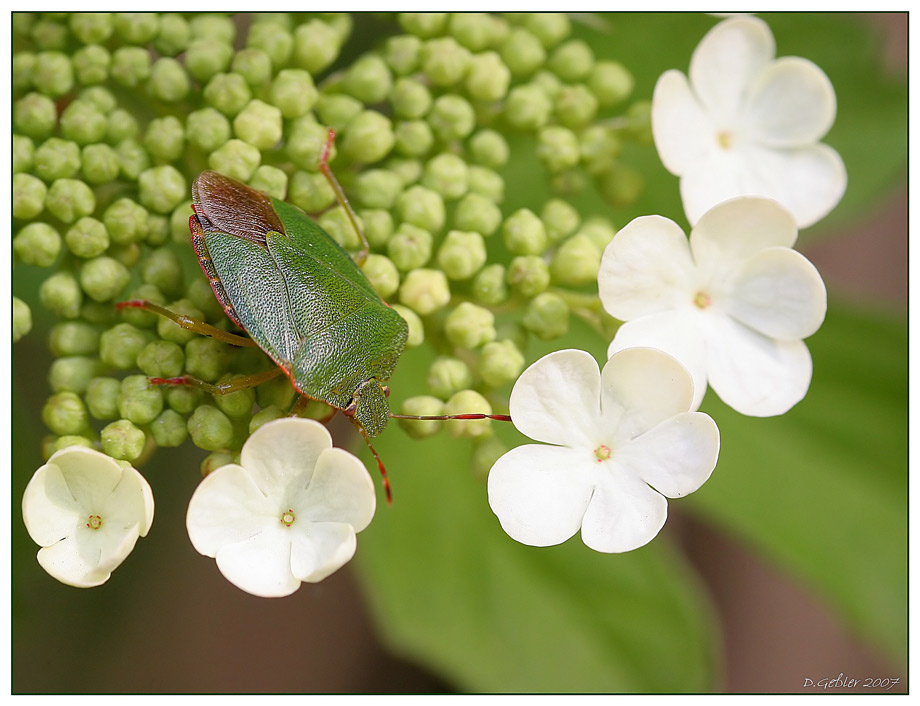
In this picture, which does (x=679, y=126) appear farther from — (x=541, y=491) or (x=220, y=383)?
(x=220, y=383)

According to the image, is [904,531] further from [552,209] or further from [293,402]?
[293,402]

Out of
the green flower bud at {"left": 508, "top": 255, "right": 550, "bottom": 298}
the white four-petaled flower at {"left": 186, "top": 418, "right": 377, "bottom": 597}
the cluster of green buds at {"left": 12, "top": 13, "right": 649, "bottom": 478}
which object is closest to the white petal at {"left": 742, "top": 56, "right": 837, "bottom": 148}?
the cluster of green buds at {"left": 12, "top": 13, "right": 649, "bottom": 478}

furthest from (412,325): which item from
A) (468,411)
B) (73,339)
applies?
(73,339)

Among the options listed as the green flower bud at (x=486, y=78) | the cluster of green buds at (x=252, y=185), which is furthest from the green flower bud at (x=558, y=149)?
the green flower bud at (x=486, y=78)

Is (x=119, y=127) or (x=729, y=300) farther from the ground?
(x=119, y=127)

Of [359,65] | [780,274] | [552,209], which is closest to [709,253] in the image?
[780,274]

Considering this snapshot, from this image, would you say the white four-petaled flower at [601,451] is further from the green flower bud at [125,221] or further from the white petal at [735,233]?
the green flower bud at [125,221]
